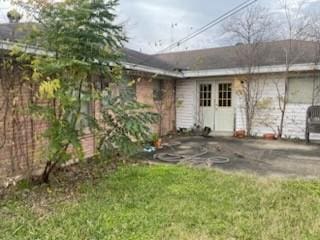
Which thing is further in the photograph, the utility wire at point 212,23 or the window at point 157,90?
the utility wire at point 212,23

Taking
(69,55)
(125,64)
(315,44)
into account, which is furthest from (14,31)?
(315,44)

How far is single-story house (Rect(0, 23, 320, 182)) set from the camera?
11.5 m

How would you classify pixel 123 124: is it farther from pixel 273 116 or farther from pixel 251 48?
pixel 251 48

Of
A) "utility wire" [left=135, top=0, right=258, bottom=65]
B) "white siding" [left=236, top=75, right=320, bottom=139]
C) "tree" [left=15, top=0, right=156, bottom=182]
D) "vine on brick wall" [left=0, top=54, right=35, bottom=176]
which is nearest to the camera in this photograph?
"tree" [left=15, top=0, right=156, bottom=182]

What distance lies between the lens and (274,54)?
42.1ft

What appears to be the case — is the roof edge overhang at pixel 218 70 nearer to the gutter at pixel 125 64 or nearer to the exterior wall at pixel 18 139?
the gutter at pixel 125 64

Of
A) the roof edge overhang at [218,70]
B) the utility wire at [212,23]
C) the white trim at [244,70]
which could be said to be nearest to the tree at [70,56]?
the roof edge overhang at [218,70]

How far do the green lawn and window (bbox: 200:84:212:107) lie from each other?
24.2ft

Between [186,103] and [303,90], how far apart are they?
448 cm

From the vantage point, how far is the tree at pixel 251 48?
40.6 ft

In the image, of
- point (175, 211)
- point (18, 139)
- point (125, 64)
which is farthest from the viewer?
point (125, 64)

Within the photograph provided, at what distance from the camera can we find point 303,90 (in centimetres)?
1177

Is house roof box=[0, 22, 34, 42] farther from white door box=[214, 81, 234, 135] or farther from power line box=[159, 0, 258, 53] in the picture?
power line box=[159, 0, 258, 53]

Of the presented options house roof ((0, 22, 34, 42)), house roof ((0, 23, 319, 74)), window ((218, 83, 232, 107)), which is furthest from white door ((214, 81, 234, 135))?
house roof ((0, 22, 34, 42))
